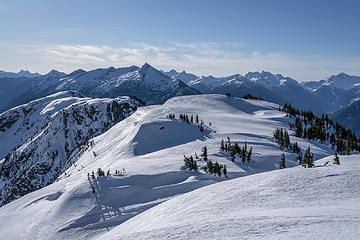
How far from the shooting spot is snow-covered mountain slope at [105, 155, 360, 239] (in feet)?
16.9

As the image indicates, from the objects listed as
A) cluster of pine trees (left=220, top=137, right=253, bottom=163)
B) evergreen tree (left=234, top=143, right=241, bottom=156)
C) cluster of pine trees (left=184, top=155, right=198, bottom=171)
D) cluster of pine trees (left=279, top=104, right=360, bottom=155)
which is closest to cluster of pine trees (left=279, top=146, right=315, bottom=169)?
cluster of pine trees (left=220, top=137, right=253, bottom=163)

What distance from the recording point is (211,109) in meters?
42.2

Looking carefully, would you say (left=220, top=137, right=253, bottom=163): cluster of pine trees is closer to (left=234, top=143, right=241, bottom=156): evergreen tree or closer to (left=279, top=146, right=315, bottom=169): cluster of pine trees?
(left=234, top=143, right=241, bottom=156): evergreen tree

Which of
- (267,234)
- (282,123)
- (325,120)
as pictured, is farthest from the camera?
(325,120)

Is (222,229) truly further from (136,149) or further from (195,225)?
(136,149)

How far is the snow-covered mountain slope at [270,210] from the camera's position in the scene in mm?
5156

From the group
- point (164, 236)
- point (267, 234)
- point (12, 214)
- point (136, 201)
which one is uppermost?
point (267, 234)

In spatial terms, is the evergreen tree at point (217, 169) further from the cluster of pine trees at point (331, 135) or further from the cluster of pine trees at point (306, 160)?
the cluster of pine trees at point (331, 135)

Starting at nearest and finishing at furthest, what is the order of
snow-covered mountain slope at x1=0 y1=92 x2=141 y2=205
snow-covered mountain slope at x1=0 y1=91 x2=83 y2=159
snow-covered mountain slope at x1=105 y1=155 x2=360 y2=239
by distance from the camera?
snow-covered mountain slope at x1=105 y1=155 x2=360 y2=239
snow-covered mountain slope at x1=0 y1=92 x2=141 y2=205
snow-covered mountain slope at x1=0 y1=91 x2=83 y2=159

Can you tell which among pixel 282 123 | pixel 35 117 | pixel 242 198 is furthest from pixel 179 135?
pixel 35 117

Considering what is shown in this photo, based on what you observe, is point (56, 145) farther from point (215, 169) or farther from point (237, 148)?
point (215, 169)

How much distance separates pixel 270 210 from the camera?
6.48 m

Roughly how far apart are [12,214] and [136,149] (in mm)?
11947

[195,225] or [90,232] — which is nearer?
[195,225]
